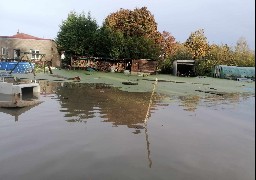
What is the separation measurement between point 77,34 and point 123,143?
3592 centimetres

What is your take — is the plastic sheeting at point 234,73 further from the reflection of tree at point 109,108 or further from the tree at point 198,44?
the reflection of tree at point 109,108

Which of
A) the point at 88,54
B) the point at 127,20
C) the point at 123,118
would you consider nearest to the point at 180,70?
the point at 88,54

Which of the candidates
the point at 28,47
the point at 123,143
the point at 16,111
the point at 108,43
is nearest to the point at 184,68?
the point at 108,43

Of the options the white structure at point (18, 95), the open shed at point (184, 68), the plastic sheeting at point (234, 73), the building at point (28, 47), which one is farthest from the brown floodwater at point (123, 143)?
the building at point (28, 47)

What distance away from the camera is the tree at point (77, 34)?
41469 millimetres

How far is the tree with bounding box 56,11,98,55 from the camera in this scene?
41469mm

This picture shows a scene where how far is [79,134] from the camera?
848 cm

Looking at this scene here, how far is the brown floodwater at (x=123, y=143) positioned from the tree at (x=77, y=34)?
29.2m

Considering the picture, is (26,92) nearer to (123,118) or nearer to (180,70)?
(123,118)

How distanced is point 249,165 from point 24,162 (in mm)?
4837

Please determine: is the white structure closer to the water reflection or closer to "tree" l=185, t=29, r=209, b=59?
the water reflection

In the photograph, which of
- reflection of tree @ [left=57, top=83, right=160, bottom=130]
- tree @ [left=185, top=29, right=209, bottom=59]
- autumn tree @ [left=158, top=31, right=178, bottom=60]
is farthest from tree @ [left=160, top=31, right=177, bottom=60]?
reflection of tree @ [left=57, top=83, right=160, bottom=130]

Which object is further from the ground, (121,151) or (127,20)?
(127,20)

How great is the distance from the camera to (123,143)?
7.73 meters
